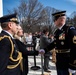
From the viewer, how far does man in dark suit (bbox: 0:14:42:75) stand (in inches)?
117

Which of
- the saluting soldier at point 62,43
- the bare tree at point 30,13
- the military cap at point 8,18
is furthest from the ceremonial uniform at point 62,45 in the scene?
the bare tree at point 30,13

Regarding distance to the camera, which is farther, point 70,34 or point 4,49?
point 70,34

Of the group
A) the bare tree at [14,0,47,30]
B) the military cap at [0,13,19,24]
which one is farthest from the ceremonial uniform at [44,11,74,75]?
Answer: the bare tree at [14,0,47,30]

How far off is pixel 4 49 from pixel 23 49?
80 centimetres

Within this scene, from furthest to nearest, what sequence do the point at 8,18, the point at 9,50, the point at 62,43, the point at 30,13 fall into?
1. the point at 30,13
2. the point at 62,43
3. the point at 8,18
4. the point at 9,50

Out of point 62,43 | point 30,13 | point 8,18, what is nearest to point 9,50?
point 8,18

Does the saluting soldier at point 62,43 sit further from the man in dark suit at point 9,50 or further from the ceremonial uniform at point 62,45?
the man in dark suit at point 9,50

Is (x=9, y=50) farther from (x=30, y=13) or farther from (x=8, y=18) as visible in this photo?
(x=30, y=13)

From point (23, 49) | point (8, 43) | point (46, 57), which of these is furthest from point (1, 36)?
point (46, 57)

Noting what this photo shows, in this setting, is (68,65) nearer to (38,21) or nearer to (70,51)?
(70,51)

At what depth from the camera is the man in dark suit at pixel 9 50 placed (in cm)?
298

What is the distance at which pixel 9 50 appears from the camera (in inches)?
121

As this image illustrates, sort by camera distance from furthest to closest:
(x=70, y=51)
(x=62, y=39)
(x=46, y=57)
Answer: (x=46, y=57)
(x=62, y=39)
(x=70, y=51)

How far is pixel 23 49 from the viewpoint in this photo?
3.76 m
